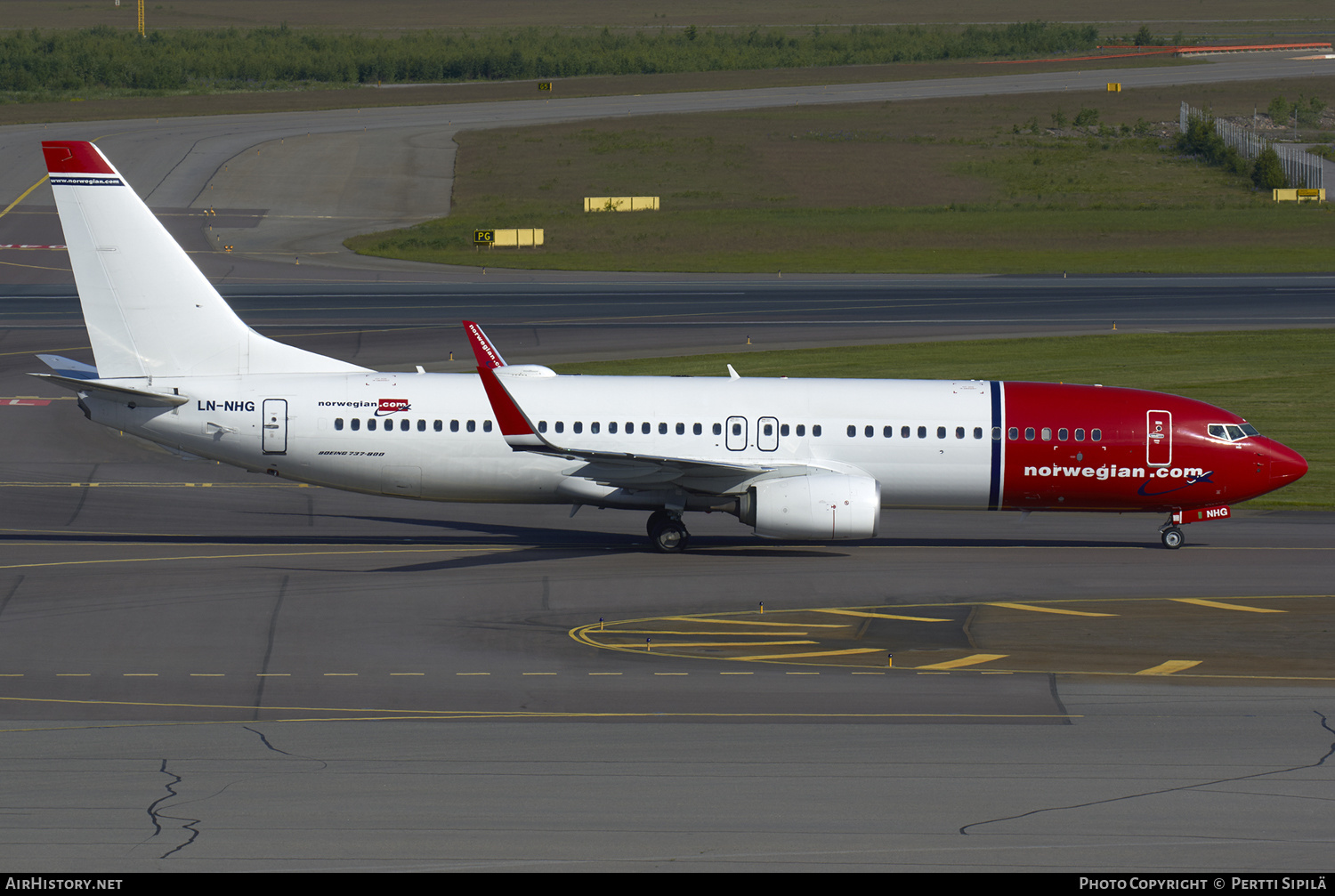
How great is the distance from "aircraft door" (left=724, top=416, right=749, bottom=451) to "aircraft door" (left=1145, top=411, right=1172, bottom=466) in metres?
9.43

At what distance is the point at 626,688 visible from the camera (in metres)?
24.0

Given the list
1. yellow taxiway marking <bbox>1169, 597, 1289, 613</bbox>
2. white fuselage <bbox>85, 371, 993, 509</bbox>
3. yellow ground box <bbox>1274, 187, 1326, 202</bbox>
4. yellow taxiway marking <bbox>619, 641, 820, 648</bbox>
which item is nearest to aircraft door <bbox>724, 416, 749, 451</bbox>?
white fuselage <bbox>85, 371, 993, 509</bbox>

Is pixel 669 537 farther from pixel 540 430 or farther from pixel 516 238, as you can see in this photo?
pixel 516 238

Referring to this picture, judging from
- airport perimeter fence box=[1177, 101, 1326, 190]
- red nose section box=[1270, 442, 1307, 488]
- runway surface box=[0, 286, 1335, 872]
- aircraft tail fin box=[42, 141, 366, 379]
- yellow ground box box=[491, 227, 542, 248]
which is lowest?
runway surface box=[0, 286, 1335, 872]

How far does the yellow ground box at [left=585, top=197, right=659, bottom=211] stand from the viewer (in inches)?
3858

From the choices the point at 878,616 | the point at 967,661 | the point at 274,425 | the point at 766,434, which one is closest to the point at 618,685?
the point at 967,661

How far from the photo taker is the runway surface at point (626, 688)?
1730 cm

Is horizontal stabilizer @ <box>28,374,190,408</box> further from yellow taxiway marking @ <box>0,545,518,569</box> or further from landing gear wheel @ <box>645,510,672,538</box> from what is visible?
landing gear wheel @ <box>645,510,672,538</box>

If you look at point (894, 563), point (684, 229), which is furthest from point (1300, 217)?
point (894, 563)

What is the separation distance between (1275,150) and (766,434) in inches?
3867

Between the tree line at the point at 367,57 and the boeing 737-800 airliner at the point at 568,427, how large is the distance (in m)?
133

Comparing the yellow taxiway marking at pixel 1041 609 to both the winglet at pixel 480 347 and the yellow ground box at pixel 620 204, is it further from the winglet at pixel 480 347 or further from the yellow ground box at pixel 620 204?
the yellow ground box at pixel 620 204

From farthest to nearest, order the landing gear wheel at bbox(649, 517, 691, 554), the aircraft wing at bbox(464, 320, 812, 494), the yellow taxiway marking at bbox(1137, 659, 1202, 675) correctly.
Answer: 1. the landing gear wheel at bbox(649, 517, 691, 554)
2. the aircraft wing at bbox(464, 320, 812, 494)
3. the yellow taxiway marking at bbox(1137, 659, 1202, 675)

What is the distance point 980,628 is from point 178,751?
1485cm
